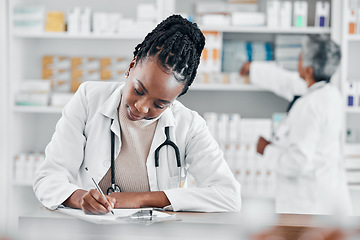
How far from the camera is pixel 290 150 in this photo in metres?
2.61

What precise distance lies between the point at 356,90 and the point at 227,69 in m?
0.95

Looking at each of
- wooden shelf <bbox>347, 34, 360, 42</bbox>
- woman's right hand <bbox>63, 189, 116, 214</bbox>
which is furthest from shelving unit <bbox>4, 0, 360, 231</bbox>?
woman's right hand <bbox>63, 189, 116, 214</bbox>

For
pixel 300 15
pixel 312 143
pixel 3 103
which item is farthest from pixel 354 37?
pixel 3 103

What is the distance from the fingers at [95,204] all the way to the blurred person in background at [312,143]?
1642 millimetres

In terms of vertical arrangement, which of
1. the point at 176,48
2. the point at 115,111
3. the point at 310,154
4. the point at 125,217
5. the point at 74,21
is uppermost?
the point at 74,21

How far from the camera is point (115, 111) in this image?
1.48m

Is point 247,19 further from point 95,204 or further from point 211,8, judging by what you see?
point 95,204

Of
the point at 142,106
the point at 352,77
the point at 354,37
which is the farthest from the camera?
the point at 352,77

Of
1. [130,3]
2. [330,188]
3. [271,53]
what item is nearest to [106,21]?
[130,3]

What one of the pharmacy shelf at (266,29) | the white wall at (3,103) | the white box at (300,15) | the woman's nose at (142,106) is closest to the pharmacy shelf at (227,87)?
the pharmacy shelf at (266,29)

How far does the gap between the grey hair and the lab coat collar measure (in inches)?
57.8

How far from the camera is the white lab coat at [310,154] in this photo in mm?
2547

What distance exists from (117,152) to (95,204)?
0.37 meters

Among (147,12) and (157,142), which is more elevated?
(147,12)
